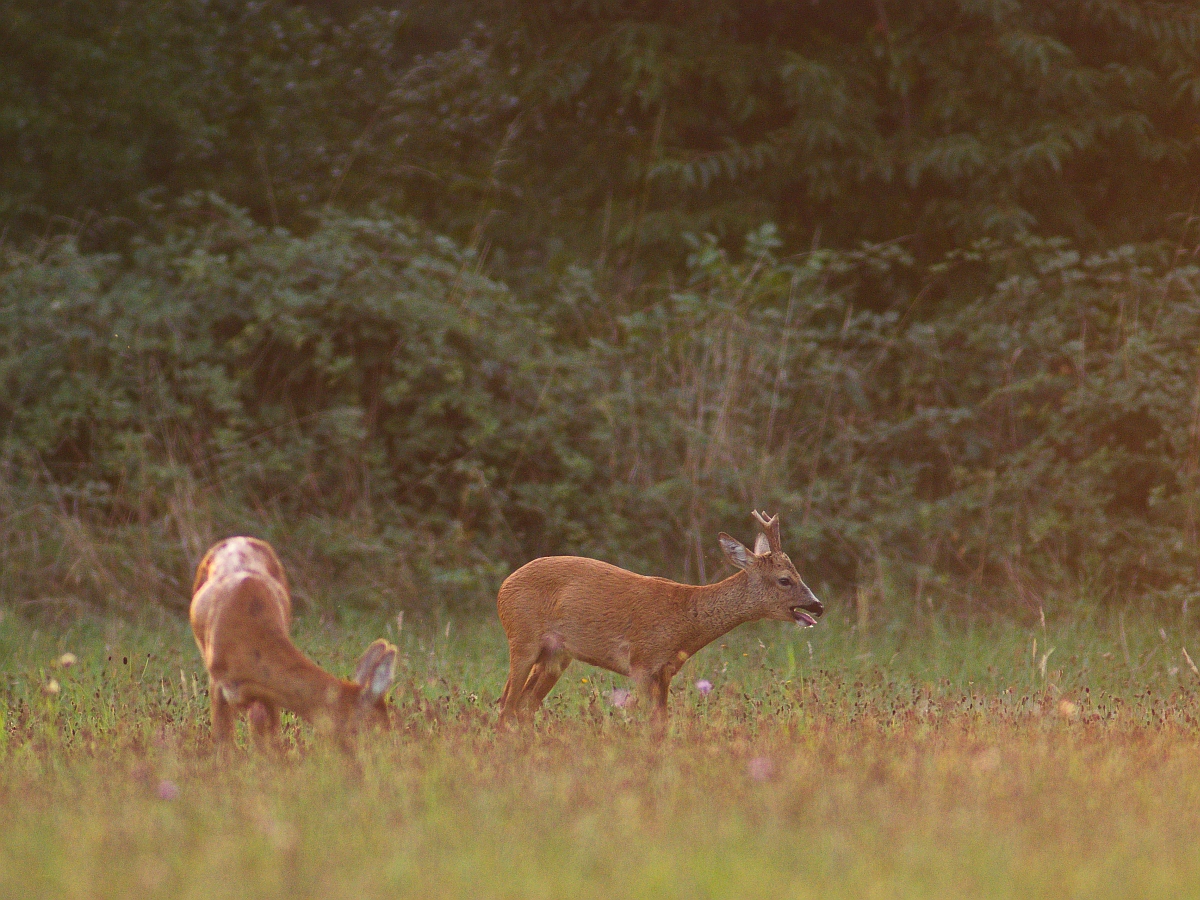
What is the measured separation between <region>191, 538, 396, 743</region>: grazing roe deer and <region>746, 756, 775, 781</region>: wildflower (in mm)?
1232

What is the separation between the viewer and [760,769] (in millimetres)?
5047

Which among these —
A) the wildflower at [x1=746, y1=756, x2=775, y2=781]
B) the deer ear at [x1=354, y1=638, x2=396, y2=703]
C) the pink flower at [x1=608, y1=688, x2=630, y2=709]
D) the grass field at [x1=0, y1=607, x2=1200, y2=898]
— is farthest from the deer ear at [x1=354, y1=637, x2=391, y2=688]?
the pink flower at [x1=608, y1=688, x2=630, y2=709]

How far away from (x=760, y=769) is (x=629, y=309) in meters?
8.49

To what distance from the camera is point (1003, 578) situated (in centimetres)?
1079

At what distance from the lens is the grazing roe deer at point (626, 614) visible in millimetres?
6727

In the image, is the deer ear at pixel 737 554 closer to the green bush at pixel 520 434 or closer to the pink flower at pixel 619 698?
the pink flower at pixel 619 698

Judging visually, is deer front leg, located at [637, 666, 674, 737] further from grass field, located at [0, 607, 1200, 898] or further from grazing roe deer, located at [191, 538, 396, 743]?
grazing roe deer, located at [191, 538, 396, 743]

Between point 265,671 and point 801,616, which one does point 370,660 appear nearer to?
point 265,671

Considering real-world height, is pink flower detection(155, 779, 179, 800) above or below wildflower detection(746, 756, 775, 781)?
above

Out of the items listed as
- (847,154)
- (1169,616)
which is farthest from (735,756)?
(847,154)

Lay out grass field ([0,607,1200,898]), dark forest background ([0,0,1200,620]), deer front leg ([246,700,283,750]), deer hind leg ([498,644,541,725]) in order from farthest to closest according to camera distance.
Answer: dark forest background ([0,0,1200,620]), deer hind leg ([498,644,541,725]), deer front leg ([246,700,283,750]), grass field ([0,607,1200,898])

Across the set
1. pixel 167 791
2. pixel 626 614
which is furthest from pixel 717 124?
pixel 167 791

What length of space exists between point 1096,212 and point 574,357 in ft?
19.1

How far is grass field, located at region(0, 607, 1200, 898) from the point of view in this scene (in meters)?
3.87
